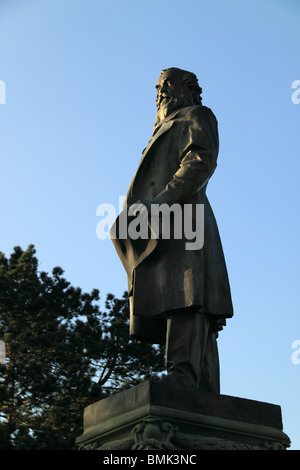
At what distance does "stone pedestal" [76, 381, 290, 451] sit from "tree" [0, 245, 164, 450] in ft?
36.1

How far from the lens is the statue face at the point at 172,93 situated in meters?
6.03

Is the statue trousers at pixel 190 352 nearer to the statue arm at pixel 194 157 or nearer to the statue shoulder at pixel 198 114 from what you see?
the statue arm at pixel 194 157

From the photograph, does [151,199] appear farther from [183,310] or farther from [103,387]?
[103,387]

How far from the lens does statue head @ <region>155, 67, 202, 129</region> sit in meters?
6.04

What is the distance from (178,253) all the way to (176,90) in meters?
1.53

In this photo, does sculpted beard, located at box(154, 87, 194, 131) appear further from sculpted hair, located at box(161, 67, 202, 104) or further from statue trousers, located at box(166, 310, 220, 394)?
statue trousers, located at box(166, 310, 220, 394)

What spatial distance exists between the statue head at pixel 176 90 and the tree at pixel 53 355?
10.9 meters

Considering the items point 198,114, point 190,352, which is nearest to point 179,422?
point 190,352

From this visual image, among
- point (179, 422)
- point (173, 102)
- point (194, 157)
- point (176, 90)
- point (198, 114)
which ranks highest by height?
point (176, 90)

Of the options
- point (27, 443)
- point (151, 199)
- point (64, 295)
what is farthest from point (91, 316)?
point (151, 199)

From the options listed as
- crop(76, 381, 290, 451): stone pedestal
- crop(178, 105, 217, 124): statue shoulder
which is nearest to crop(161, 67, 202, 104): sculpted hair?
crop(178, 105, 217, 124): statue shoulder

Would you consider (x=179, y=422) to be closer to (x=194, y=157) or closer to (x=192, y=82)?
(x=194, y=157)

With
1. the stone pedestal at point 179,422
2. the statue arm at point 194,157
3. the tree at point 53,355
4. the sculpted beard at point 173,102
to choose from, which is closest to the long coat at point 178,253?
the statue arm at point 194,157

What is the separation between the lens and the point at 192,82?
6.10 metres
